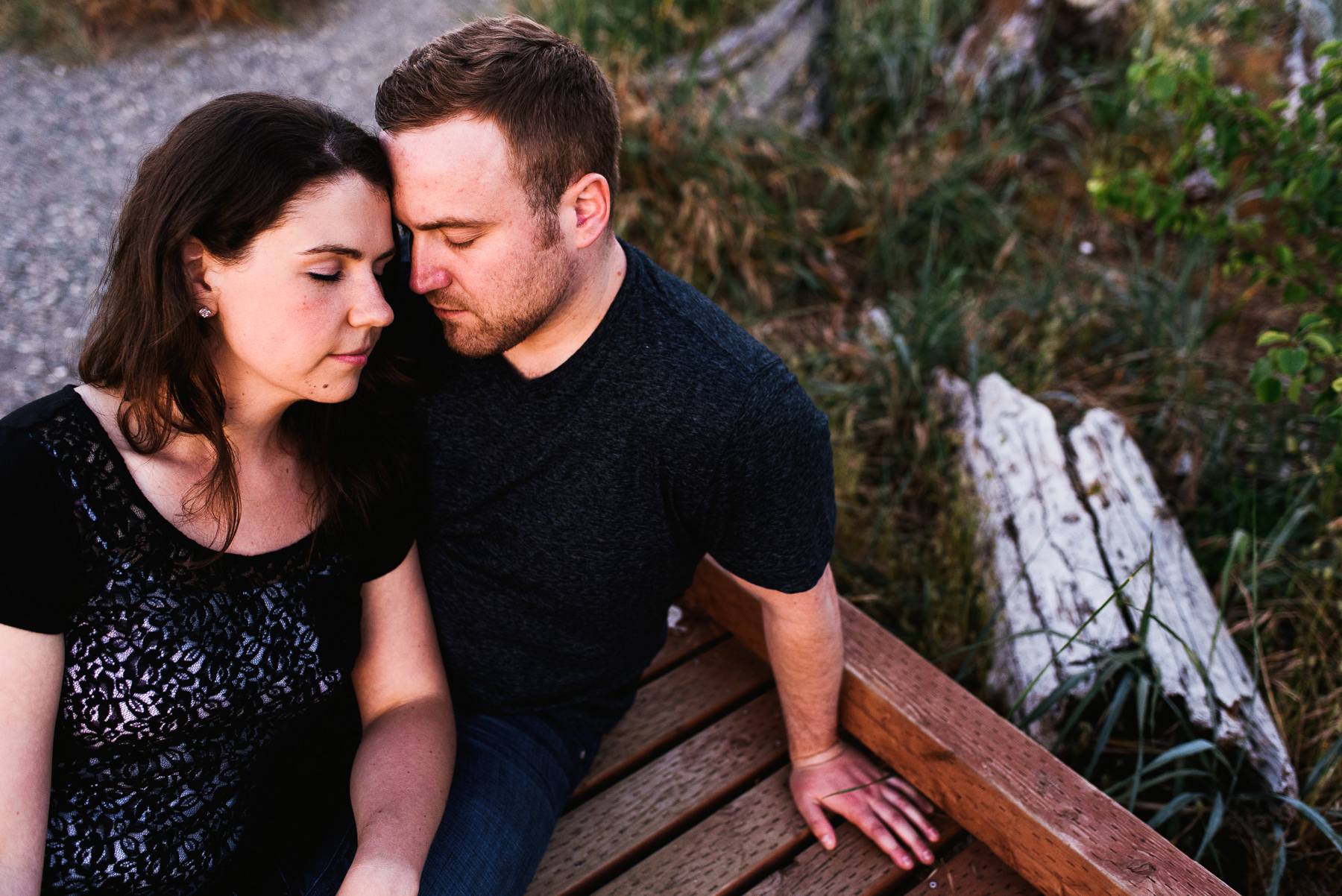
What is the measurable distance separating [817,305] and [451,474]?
8.04ft

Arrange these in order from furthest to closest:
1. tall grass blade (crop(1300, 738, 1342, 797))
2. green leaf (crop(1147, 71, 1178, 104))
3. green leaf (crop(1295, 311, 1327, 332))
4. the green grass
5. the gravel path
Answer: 1. the gravel path
2. green leaf (crop(1147, 71, 1178, 104))
3. the green grass
4. green leaf (crop(1295, 311, 1327, 332))
5. tall grass blade (crop(1300, 738, 1342, 797))

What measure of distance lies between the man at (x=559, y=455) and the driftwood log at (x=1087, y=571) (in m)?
0.56

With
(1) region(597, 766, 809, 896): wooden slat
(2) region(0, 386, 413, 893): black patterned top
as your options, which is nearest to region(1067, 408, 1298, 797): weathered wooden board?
(1) region(597, 766, 809, 896): wooden slat

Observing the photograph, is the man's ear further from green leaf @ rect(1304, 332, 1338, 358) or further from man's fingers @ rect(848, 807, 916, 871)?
green leaf @ rect(1304, 332, 1338, 358)

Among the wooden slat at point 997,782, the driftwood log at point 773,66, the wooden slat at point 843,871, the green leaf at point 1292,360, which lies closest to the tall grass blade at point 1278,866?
the wooden slat at point 997,782

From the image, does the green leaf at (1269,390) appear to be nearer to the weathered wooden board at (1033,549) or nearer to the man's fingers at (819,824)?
the weathered wooden board at (1033,549)

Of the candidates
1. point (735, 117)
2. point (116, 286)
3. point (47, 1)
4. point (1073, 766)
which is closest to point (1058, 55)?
point (735, 117)

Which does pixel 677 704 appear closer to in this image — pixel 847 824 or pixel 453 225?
pixel 847 824

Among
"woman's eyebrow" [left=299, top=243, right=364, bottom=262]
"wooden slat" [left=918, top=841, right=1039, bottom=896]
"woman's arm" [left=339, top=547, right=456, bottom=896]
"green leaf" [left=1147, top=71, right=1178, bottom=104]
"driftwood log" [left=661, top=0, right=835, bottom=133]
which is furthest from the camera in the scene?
"driftwood log" [left=661, top=0, right=835, bottom=133]

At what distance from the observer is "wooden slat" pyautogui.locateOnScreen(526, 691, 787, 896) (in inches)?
74.1

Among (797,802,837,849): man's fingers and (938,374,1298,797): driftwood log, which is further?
(938,374,1298,797): driftwood log

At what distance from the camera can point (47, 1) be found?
5891 millimetres

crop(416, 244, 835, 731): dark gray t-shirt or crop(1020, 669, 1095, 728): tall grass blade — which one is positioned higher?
crop(416, 244, 835, 731): dark gray t-shirt

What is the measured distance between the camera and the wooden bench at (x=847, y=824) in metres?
1.65
